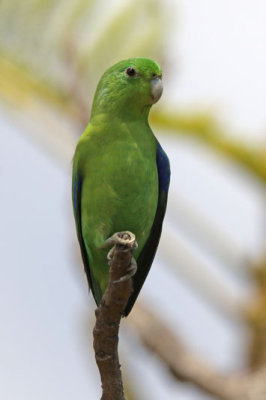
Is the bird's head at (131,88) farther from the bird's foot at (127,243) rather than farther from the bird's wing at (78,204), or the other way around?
the bird's foot at (127,243)

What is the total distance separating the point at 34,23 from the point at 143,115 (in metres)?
4.89

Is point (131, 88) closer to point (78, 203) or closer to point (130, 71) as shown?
point (130, 71)

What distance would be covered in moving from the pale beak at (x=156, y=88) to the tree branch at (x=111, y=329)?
1029 millimetres

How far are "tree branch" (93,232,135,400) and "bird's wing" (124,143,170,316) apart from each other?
650 mm

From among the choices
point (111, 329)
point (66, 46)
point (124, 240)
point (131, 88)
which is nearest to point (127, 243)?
point (124, 240)

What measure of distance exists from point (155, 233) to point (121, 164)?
2.25 ft

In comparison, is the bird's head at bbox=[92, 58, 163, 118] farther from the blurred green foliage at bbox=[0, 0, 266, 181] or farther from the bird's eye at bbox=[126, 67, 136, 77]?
the blurred green foliage at bbox=[0, 0, 266, 181]

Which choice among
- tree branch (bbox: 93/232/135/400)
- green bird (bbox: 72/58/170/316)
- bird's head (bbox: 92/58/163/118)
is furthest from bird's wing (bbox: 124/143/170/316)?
tree branch (bbox: 93/232/135/400)

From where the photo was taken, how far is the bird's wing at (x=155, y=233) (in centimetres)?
612

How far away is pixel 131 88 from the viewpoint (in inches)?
231

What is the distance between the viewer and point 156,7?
10836mm

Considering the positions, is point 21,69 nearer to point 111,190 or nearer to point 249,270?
point 249,270

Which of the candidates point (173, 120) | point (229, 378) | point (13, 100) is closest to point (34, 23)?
point (13, 100)

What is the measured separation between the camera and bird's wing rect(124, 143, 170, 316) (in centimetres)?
612
